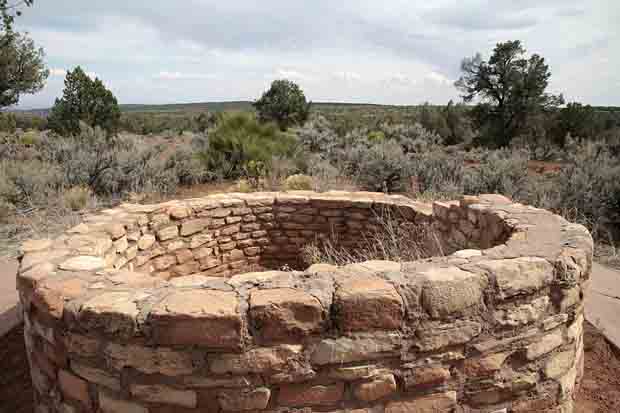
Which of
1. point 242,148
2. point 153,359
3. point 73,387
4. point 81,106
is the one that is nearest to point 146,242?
point 73,387

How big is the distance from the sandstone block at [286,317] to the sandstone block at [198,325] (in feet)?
0.29

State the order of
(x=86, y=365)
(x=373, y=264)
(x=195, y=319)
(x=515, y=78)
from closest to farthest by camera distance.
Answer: (x=195, y=319)
(x=86, y=365)
(x=373, y=264)
(x=515, y=78)

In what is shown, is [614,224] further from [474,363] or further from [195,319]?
[195,319]

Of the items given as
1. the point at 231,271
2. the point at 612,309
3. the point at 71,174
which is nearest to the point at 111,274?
the point at 231,271

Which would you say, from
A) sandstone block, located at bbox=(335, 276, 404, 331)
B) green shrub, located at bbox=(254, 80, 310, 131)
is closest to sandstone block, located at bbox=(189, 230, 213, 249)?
sandstone block, located at bbox=(335, 276, 404, 331)

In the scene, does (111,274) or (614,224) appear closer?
(111,274)

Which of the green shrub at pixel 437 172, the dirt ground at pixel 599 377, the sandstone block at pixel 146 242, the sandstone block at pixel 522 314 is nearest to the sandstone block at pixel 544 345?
the sandstone block at pixel 522 314

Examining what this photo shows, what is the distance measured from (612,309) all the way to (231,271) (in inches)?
150

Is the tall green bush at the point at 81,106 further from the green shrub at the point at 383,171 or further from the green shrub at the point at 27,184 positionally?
the green shrub at the point at 383,171

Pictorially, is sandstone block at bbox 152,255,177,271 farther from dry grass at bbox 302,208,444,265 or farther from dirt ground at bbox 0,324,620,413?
dry grass at bbox 302,208,444,265

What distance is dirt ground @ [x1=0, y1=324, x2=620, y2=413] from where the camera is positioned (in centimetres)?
260

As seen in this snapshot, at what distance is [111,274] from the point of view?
2.26m

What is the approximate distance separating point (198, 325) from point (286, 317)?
0.36 metres

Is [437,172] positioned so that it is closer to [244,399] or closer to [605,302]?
[605,302]
